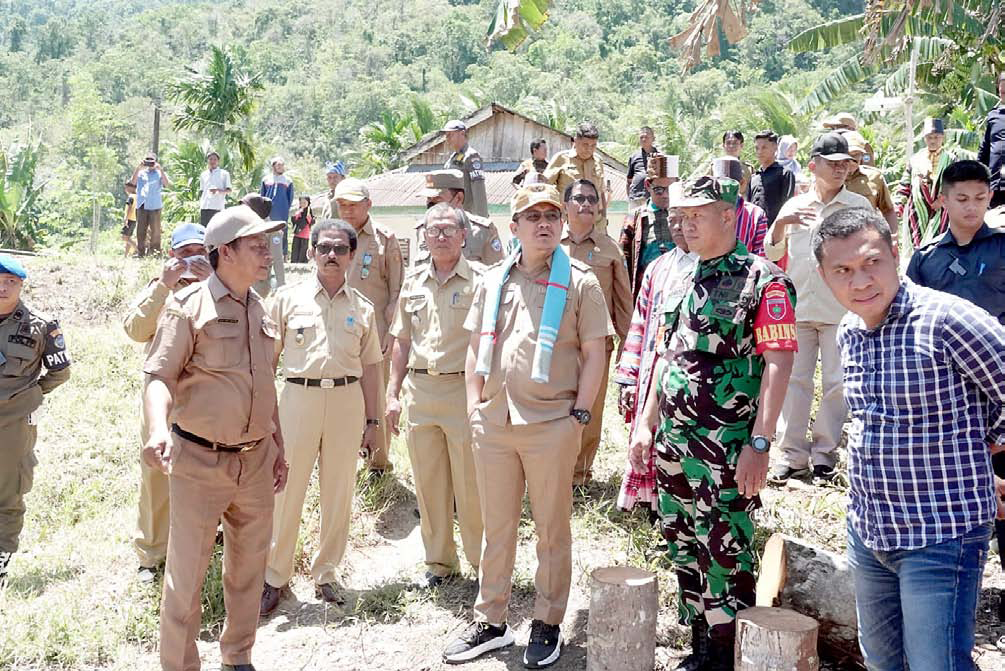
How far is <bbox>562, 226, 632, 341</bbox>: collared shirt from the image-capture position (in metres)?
6.12

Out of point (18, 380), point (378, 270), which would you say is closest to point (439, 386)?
point (378, 270)

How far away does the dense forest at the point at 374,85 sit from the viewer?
79.8 feet

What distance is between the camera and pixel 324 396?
531cm

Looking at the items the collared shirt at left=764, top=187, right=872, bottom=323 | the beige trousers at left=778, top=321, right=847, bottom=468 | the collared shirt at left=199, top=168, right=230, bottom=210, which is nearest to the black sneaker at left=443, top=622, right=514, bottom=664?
the beige trousers at left=778, top=321, right=847, bottom=468

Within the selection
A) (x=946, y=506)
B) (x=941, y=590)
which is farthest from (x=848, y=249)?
(x=941, y=590)

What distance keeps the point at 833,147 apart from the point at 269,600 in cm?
437

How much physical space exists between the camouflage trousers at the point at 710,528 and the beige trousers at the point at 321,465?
2.12 meters

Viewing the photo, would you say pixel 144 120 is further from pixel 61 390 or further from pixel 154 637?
pixel 154 637

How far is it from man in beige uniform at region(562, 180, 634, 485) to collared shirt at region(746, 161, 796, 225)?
7.62 feet

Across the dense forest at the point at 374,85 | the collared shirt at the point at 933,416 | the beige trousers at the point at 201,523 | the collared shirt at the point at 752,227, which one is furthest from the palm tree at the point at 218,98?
the collared shirt at the point at 933,416

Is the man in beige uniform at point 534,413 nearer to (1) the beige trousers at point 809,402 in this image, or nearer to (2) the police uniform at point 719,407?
(2) the police uniform at point 719,407

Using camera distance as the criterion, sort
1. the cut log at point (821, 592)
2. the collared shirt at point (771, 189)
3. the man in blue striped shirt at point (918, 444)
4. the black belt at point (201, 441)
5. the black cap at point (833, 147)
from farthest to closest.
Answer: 1. the collared shirt at point (771, 189)
2. the black cap at point (833, 147)
3. the cut log at point (821, 592)
4. the black belt at point (201, 441)
5. the man in blue striped shirt at point (918, 444)

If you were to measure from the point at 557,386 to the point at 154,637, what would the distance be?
279cm

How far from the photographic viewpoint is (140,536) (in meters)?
5.75
